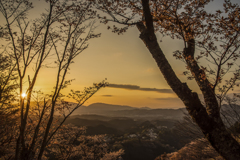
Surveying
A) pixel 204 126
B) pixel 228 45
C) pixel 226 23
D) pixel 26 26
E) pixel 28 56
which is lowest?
pixel 204 126

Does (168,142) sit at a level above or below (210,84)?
below

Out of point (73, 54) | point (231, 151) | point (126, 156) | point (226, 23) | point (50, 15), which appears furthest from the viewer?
point (126, 156)

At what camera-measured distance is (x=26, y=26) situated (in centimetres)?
682

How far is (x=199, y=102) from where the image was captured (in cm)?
288

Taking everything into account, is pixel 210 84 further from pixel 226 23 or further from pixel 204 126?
pixel 226 23

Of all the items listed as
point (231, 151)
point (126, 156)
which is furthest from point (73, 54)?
point (126, 156)

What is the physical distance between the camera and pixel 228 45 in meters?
3.38

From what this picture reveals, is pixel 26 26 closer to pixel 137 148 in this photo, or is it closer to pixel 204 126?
pixel 204 126

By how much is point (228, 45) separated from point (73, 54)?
22.3 ft

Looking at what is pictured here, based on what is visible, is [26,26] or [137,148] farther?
[137,148]

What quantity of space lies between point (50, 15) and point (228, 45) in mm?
7721

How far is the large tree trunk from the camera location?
2457mm

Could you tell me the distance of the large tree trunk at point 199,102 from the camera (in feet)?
8.06

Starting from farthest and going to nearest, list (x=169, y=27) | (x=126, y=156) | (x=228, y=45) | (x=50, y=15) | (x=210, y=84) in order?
(x=126, y=156)
(x=50, y=15)
(x=169, y=27)
(x=228, y=45)
(x=210, y=84)
